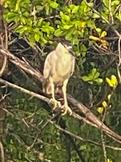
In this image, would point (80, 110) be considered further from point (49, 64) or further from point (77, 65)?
point (77, 65)

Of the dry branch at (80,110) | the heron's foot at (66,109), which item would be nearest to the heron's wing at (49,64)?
the dry branch at (80,110)

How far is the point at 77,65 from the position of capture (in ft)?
14.9

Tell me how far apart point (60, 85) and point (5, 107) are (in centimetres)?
57

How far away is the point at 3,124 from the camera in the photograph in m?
4.93

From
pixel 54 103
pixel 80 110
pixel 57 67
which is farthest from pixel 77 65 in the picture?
pixel 80 110

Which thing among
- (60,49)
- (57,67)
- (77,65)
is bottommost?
(77,65)

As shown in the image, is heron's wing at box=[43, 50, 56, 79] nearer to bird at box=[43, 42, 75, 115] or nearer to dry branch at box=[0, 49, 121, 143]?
bird at box=[43, 42, 75, 115]

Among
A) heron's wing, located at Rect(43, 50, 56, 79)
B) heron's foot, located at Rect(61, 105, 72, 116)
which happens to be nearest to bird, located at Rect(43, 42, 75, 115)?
heron's wing, located at Rect(43, 50, 56, 79)

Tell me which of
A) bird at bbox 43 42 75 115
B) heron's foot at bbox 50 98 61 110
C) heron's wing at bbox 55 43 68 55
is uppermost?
heron's wing at bbox 55 43 68 55

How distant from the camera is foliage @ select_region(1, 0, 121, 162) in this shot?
3.37 meters

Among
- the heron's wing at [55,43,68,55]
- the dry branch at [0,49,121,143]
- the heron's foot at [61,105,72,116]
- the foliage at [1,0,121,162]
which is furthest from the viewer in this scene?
the heron's wing at [55,43,68,55]

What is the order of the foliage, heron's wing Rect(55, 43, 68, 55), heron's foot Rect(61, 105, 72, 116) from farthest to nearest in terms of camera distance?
1. heron's wing Rect(55, 43, 68, 55)
2. heron's foot Rect(61, 105, 72, 116)
3. the foliage

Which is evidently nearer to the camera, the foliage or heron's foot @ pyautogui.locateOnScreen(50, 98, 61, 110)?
the foliage

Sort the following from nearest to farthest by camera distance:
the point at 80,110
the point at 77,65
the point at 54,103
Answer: the point at 80,110
the point at 54,103
the point at 77,65
